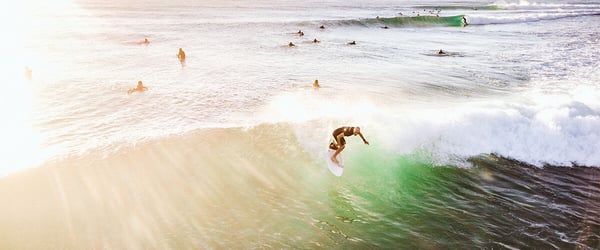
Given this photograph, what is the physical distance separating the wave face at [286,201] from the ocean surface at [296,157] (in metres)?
0.05

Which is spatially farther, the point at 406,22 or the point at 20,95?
the point at 406,22

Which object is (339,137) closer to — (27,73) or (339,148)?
(339,148)

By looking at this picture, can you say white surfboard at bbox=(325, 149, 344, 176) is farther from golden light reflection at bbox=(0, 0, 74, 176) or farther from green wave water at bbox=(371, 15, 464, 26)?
green wave water at bbox=(371, 15, 464, 26)

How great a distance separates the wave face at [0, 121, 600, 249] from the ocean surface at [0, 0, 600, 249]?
0.17 feet

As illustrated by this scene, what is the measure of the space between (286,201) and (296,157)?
9.28 ft

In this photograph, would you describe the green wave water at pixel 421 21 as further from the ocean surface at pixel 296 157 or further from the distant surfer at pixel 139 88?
the distant surfer at pixel 139 88

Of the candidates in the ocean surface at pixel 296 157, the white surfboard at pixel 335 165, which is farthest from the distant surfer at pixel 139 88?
the white surfboard at pixel 335 165

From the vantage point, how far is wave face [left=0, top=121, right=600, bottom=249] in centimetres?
890

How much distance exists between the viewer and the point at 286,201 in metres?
10.6

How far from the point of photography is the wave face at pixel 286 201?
8.90 m

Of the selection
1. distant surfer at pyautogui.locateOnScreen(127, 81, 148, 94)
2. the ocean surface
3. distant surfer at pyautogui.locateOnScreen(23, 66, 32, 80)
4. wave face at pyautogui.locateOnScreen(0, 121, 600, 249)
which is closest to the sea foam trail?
the ocean surface

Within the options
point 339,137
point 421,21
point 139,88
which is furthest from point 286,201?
point 421,21

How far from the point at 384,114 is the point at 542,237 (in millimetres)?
7978

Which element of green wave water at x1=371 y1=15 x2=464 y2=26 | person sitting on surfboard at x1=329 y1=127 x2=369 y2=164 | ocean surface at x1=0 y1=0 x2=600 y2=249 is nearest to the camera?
ocean surface at x1=0 y1=0 x2=600 y2=249
